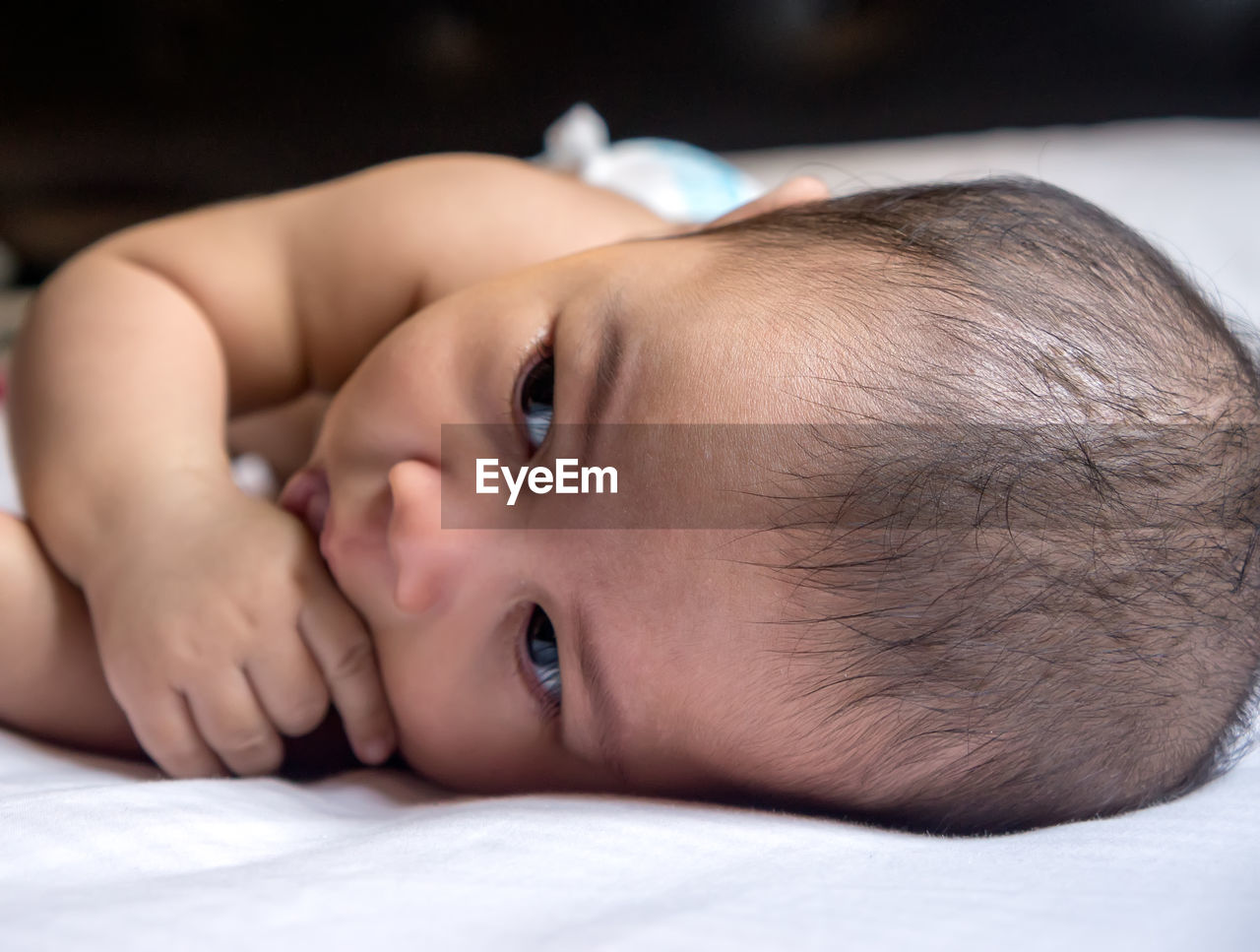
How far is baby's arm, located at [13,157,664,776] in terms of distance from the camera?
767 mm

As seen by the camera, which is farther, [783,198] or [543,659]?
[783,198]

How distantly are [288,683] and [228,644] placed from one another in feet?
0.18

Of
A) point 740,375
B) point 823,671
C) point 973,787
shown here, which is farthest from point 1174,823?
point 740,375

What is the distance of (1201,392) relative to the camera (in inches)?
26.5

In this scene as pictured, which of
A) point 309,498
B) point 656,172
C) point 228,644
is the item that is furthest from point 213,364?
point 656,172

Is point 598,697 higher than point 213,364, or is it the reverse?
point 213,364

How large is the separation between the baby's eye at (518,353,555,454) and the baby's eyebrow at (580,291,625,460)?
2.2 inches

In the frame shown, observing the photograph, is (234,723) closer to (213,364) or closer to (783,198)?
(213,364)

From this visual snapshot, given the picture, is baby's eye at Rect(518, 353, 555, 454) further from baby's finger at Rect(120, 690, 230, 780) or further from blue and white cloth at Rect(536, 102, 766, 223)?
blue and white cloth at Rect(536, 102, 766, 223)

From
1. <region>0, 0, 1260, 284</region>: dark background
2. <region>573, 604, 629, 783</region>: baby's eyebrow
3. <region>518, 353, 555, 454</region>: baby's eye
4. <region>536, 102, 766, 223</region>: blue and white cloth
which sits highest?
<region>0, 0, 1260, 284</region>: dark background

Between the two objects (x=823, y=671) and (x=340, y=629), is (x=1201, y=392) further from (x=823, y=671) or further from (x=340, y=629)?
(x=340, y=629)

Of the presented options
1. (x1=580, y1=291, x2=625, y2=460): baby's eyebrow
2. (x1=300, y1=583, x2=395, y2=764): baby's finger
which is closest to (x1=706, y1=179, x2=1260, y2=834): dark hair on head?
(x1=580, y1=291, x2=625, y2=460): baby's eyebrow

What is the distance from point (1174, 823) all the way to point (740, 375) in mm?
393

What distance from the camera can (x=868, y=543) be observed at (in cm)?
61
